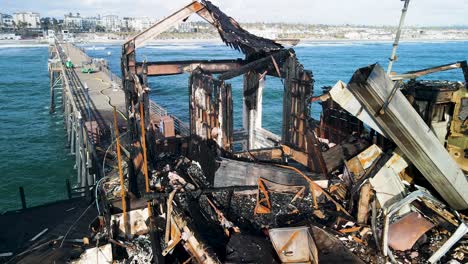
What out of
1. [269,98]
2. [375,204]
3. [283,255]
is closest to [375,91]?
[375,204]

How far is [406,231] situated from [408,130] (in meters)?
2.56

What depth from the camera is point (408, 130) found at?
26.0 feet

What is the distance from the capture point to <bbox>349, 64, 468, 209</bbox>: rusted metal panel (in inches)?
300

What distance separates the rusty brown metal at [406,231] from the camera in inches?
326

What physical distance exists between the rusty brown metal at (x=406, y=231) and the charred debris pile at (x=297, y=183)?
25mm

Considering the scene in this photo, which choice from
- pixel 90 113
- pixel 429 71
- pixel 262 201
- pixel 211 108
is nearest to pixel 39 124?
pixel 90 113

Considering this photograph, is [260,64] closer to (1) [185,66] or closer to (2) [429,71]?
(1) [185,66]

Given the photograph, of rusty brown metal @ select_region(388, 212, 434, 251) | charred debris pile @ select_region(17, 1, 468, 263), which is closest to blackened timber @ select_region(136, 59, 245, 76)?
charred debris pile @ select_region(17, 1, 468, 263)

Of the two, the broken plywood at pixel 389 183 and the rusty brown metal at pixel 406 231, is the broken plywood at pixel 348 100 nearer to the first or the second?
the broken plywood at pixel 389 183

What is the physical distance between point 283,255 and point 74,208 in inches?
395

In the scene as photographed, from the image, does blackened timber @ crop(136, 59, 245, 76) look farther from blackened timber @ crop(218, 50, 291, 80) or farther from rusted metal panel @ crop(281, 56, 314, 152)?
rusted metal panel @ crop(281, 56, 314, 152)

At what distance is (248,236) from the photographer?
811 cm

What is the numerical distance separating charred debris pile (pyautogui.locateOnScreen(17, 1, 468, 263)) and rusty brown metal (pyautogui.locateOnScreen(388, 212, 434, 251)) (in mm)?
25

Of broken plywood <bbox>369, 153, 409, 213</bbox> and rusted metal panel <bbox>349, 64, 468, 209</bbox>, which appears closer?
rusted metal panel <bbox>349, 64, 468, 209</bbox>
